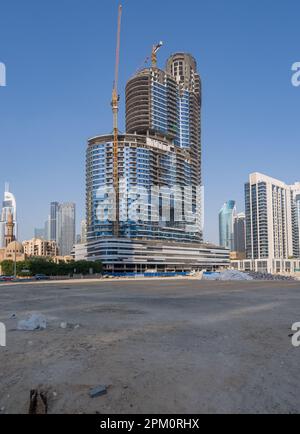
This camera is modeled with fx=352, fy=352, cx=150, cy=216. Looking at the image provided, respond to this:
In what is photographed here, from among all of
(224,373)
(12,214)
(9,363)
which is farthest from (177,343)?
(12,214)

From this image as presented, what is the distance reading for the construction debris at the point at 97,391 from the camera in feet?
25.8

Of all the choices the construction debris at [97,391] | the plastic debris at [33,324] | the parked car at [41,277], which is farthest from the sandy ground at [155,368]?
the parked car at [41,277]

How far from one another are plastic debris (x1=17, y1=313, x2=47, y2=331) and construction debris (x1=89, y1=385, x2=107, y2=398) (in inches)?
366

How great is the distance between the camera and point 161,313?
22688mm

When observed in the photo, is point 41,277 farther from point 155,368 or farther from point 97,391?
point 97,391

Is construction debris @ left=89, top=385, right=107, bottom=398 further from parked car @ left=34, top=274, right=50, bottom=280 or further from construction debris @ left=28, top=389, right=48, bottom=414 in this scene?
parked car @ left=34, top=274, right=50, bottom=280

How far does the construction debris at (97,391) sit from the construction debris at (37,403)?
0.99 m

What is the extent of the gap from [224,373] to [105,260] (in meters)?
181

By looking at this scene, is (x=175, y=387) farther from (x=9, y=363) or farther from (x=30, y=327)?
(x=30, y=327)

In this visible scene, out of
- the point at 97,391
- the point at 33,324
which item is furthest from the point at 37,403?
the point at 33,324

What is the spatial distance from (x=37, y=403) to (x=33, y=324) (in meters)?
9.68

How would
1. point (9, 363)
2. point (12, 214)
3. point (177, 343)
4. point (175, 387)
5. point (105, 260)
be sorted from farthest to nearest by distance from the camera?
point (105, 260), point (12, 214), point (177, 343), point (9, 363), point (175, 387)

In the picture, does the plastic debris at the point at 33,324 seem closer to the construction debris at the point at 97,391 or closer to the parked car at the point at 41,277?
the construction debris at the point at 97,391
